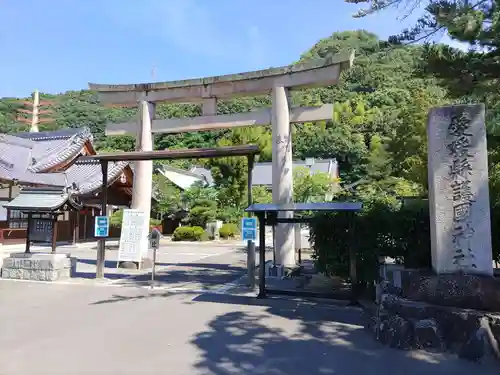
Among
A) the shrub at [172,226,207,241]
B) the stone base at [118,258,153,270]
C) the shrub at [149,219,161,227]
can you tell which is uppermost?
the shrub at [149,219,161,227]

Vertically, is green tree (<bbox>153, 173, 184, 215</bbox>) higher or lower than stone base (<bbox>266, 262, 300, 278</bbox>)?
higher

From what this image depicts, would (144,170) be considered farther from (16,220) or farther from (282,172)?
(16,220)

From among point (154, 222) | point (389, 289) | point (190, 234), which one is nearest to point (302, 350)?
point (389, 289)

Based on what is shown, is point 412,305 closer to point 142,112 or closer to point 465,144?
point 465,144

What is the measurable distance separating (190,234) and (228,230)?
2.87 meters

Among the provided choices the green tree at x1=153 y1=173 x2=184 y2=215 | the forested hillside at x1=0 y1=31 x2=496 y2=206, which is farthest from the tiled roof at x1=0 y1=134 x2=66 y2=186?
the green tree at x1=153 y1=173 x2=184 y2=215

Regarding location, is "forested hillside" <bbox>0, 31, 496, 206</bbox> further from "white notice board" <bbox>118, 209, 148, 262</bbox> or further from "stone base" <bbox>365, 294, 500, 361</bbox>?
"stone base" <bbox>365, 294, 500, 361</bbox>

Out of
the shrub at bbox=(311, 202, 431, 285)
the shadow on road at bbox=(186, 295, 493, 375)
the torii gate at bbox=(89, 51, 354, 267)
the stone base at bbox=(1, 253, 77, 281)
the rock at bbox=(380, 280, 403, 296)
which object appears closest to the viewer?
the shadow on road at bbox=(186, 295, 493, 375)

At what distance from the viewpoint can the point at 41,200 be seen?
11250 mm

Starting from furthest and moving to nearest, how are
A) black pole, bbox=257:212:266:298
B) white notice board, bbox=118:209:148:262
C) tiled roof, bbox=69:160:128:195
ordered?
tiled roof, bbox=69:160:128:195 < white notice board, bbox=118:209:148:262 < black pole, bbox=257:212:266:298

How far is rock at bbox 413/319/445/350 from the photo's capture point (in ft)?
17.1

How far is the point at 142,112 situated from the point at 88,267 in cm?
550

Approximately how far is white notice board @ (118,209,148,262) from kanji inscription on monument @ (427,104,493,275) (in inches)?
338

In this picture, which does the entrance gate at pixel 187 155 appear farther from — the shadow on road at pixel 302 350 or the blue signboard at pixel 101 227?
the shadow on road at pixel 302 350
